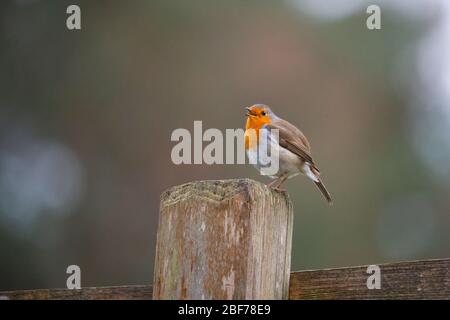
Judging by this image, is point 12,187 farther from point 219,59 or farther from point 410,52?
point 410,52

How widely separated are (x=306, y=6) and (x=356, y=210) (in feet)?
15.4

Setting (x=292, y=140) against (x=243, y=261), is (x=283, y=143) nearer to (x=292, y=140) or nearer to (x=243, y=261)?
(x=292, y=140)

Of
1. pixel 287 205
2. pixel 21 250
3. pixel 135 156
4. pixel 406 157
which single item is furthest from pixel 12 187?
pixel 287 205

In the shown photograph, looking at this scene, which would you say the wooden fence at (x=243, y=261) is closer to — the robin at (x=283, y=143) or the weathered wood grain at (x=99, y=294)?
the weathered wood grain at (x=99, y=294)

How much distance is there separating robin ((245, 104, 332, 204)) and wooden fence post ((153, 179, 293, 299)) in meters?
2.77

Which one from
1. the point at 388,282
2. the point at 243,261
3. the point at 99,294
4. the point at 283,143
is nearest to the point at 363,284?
the point at 388,282

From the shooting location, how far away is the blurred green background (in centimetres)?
1018

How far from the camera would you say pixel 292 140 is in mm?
5191

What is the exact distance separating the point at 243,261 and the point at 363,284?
0.35 meters

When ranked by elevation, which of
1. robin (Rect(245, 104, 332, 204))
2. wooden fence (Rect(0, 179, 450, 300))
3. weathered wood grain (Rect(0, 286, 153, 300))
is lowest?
weathered wood grain (Rect(0, 286, 153, 300))

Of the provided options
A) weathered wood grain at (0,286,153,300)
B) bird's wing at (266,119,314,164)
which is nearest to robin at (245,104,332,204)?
bird's wing at (266,119,314,164)

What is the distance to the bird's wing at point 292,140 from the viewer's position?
517cm

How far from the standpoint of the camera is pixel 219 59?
13.7 m

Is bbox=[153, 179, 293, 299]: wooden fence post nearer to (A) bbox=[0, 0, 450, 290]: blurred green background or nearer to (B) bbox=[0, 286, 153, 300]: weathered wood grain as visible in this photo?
(B) bbox=[0, 286, 153, 300]: weathered wood grain
